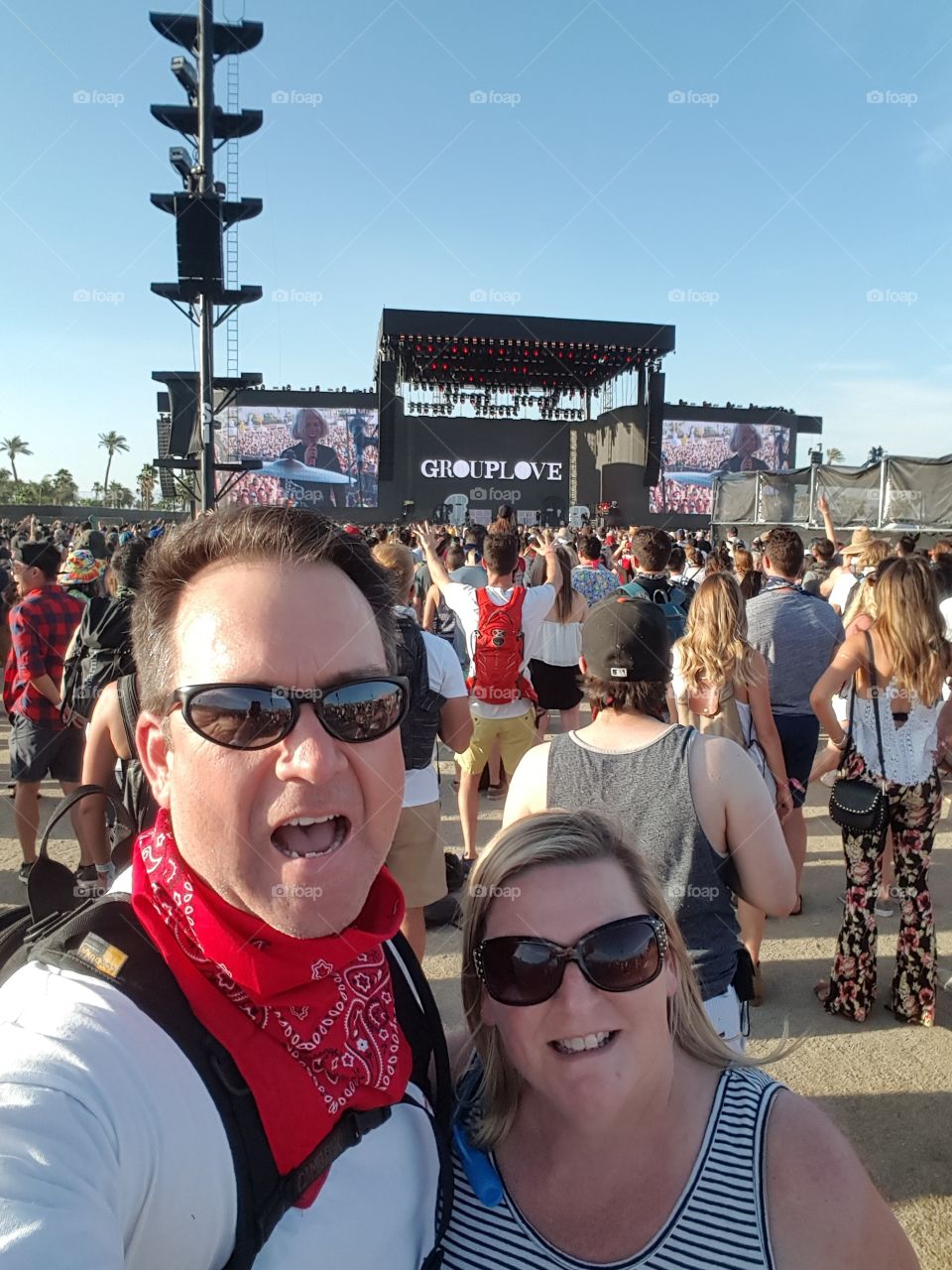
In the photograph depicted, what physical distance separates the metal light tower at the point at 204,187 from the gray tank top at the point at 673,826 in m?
7.54

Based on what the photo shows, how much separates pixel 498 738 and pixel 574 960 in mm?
3748

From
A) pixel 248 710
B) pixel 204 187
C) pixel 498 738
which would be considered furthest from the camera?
pixel 204 187

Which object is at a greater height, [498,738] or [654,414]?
[654,414]

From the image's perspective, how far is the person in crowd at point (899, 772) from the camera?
3.19m

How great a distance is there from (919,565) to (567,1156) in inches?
114

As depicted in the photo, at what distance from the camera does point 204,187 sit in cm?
797

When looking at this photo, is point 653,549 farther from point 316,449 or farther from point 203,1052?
point 316,449

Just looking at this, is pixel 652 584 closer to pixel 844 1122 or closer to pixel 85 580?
pixel 844 1122

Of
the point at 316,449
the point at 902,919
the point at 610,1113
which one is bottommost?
the point at 902,919

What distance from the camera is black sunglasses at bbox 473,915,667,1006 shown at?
3.82ft

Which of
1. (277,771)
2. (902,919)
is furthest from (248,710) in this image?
(902,919)

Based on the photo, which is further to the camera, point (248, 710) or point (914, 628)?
point (914, 628)

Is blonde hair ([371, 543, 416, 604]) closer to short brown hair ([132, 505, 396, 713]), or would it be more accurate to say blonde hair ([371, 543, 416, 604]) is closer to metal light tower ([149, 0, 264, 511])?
short brown hair ([132, 505, 396, 713])

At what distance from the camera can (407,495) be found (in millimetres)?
32250
